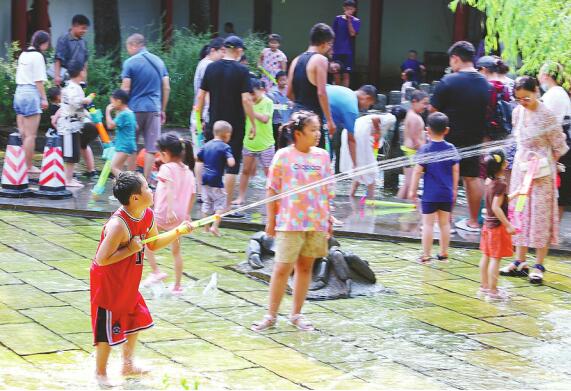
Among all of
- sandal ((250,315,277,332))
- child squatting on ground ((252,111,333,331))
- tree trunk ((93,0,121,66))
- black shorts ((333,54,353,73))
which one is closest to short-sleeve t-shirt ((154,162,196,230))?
child squatting on ground ((252,111,333,331))

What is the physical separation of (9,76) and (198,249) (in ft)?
24.5

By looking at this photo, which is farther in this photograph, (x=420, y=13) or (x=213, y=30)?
(x=420, y=13)

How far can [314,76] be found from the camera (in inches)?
424

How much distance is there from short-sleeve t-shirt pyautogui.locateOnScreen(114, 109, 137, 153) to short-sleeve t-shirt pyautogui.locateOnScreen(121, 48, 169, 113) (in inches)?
22.2

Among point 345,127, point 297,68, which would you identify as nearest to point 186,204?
point 297,68

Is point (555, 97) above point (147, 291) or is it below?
above

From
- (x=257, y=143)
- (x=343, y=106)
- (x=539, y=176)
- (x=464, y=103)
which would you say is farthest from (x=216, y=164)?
(x=539, y=176)

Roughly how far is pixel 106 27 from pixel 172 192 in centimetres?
1103

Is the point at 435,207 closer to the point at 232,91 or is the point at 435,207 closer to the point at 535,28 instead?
the point at 535,28

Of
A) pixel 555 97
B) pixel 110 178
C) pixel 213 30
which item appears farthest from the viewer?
pixel 213 30

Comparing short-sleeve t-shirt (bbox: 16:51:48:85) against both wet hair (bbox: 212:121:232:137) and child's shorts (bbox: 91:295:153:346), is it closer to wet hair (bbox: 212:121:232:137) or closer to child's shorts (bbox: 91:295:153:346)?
wet hair (bbox: 212:121:232:137)

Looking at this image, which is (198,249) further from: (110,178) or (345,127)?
(110,178)

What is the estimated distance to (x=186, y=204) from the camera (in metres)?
8.87

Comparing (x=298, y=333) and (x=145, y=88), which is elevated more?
(x=145, y=88)
